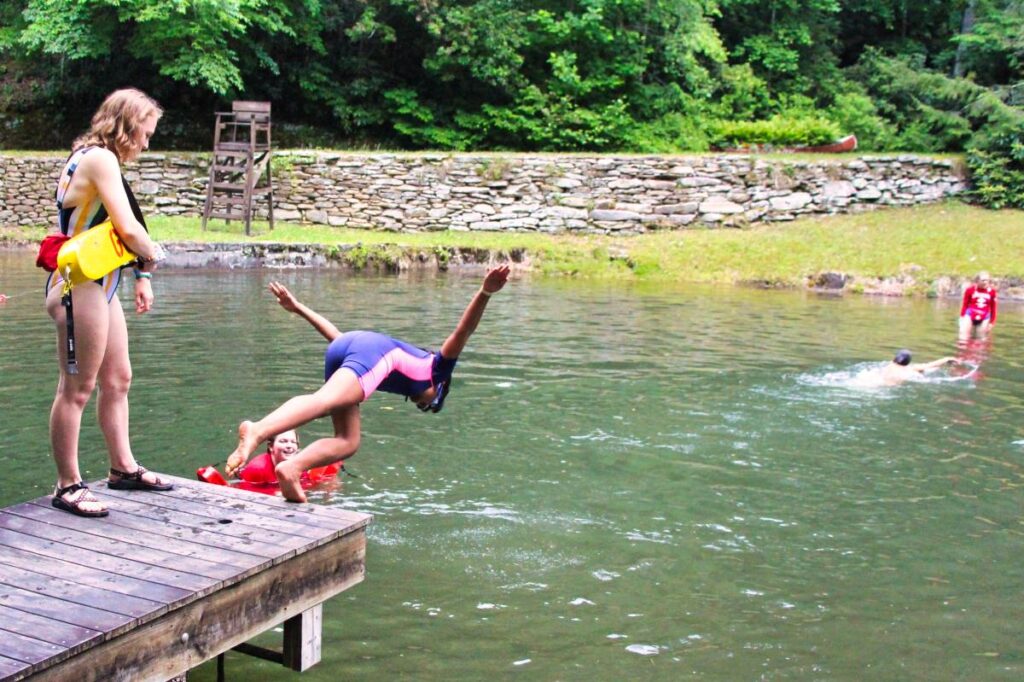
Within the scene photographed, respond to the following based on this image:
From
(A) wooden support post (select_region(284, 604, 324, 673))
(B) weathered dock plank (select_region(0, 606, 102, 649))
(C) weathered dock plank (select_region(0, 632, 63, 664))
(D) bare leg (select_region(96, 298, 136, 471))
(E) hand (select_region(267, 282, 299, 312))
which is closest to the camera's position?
(C) weathered dock plank (select_region(0, 632, 63, 664))

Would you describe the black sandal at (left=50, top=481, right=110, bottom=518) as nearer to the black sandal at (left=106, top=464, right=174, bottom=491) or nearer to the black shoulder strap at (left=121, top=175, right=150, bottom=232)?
the black sandal at (left=106, top=464, right=174, bottom=491)

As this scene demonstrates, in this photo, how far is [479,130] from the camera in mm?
30750

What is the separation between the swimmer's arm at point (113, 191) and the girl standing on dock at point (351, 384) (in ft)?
3.39

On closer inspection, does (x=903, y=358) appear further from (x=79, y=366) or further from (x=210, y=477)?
(x=79, y=366)

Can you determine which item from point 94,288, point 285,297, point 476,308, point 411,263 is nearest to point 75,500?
point 94,288

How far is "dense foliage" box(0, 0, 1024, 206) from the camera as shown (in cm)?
2777

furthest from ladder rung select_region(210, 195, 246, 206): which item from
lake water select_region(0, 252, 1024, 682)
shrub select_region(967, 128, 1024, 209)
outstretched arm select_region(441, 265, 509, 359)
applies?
outstretched arm select_region(441, 265, 509, 359)

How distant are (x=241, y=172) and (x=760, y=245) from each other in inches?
473

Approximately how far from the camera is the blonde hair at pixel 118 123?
16.0ft

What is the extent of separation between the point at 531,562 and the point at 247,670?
190 cm

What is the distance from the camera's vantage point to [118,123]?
4.89m

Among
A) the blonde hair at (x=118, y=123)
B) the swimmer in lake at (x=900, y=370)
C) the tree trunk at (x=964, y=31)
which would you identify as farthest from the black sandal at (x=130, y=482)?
the tree trunk at (x=964, y=31)

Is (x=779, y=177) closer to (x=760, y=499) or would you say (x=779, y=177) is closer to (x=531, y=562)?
(x=760, y=499)

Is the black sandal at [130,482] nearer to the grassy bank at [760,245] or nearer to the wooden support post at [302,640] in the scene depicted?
the wooden support post at [302,640]
